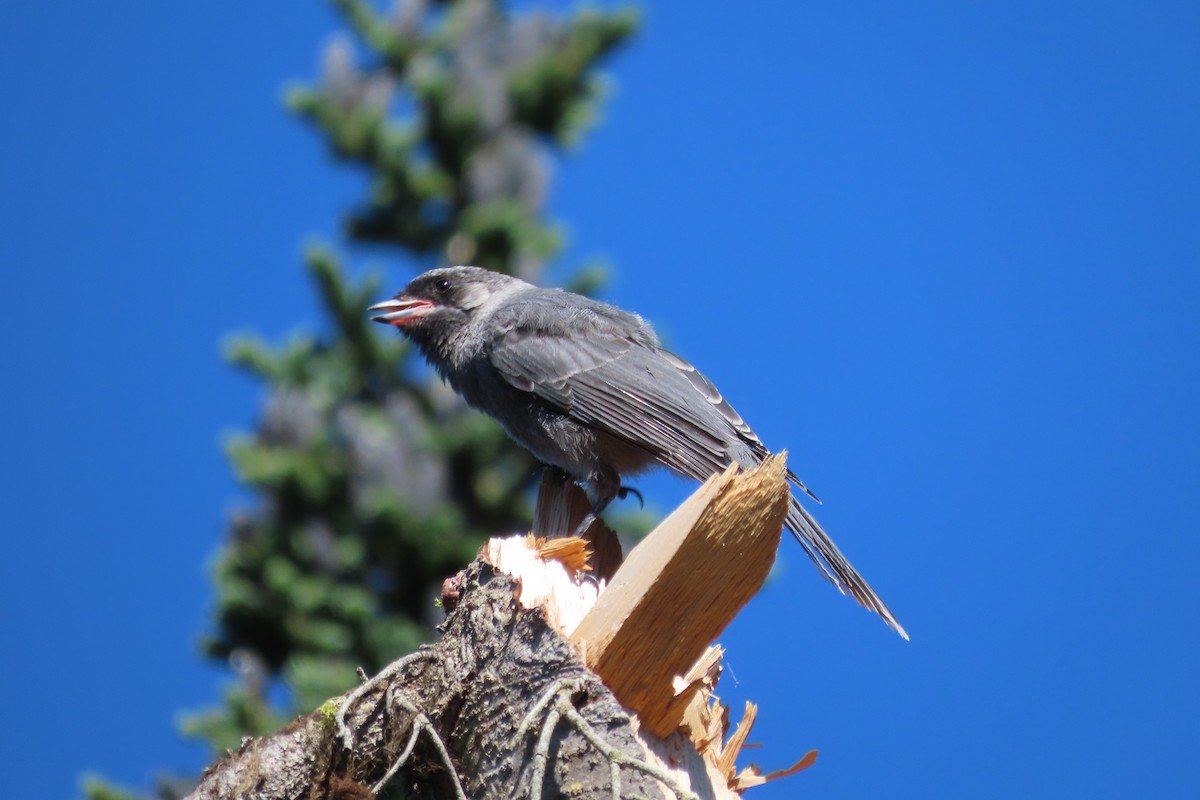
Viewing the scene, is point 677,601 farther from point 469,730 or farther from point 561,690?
point 469,730

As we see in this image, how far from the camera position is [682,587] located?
332 centimetres

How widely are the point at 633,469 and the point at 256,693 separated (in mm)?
3454

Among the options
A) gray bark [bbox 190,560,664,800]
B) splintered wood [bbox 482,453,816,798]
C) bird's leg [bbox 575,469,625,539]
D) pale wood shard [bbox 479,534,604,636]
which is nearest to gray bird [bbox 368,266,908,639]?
bird's leg [bbox 575,469,625,539]

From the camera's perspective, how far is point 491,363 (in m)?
5.53

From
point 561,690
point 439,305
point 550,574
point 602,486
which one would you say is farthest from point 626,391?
point 561,690

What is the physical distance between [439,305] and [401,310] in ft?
0.63

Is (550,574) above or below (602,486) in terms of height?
below

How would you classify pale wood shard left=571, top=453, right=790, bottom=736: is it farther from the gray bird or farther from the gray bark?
the gray bird

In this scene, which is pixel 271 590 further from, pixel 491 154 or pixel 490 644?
pixel 490 644

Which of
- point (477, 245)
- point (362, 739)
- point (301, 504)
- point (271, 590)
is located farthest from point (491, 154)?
point (362, 739)

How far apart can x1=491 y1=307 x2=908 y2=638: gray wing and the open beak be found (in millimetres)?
649

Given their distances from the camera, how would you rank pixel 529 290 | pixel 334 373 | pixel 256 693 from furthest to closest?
pixel 334 373
pixel 256 693
pixel 529 290

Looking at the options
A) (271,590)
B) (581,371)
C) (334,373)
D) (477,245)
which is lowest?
(581,371)

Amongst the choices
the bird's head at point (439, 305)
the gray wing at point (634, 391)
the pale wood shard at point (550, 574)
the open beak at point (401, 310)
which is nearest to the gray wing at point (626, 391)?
the gray wing at point (634, 391)
